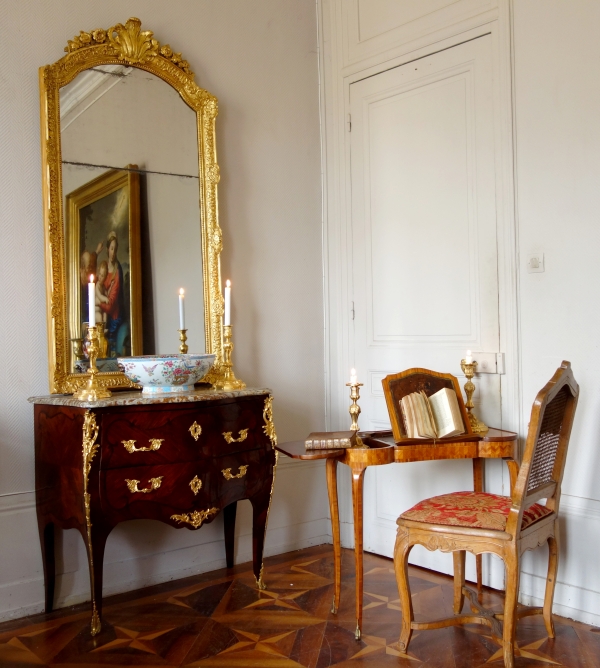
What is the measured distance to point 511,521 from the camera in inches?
96.7

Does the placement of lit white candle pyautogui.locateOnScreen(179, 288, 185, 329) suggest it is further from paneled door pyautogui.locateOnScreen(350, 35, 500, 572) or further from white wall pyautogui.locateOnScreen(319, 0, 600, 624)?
white wall pyautogui.locateOnScreen(319, 0, 600, 624)

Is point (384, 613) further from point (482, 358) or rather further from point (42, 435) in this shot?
point (42, 435)

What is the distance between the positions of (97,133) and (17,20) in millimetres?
582

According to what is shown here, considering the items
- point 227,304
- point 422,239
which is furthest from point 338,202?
point 227,304

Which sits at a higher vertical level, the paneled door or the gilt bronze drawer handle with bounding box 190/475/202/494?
the paneled door

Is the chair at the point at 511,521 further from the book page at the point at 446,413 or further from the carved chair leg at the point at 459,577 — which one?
the book page at the point at 446,413

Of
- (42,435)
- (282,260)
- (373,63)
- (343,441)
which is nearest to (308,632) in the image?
(343,441)

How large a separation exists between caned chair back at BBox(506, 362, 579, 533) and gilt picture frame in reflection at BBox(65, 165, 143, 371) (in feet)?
6.20

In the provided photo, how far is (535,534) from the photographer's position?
8.57 ft

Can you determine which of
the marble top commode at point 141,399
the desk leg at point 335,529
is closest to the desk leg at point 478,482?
the desk leg at point 335,529

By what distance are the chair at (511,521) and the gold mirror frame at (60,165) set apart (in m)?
1.47

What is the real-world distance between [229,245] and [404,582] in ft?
6.73

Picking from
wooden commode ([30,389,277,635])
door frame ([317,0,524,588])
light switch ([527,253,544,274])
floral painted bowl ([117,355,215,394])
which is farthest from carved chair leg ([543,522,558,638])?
floral painted bowl ([117,355,215,394])

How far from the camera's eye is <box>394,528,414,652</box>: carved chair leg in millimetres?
2664
